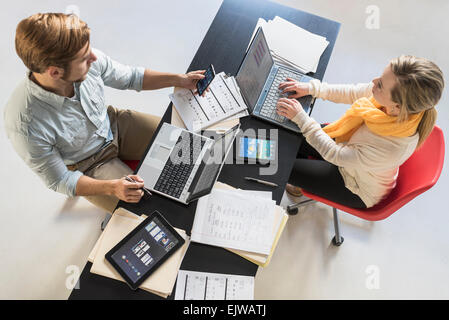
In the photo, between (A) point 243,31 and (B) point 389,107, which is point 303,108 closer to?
(B) point 389,107

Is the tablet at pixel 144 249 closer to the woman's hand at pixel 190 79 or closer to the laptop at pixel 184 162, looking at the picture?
the laptop at pixel 184 162

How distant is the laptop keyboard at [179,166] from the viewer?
4.27 ft

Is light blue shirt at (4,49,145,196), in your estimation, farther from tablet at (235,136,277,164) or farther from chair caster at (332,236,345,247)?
chair caster at (332,236,345,247)

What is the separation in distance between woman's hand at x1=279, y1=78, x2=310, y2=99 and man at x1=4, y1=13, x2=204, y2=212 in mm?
425

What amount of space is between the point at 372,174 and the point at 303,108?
425mm

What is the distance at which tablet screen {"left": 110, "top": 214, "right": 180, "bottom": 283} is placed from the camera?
1.16 meters

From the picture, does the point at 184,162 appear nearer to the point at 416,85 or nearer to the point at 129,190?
the point at 129,190

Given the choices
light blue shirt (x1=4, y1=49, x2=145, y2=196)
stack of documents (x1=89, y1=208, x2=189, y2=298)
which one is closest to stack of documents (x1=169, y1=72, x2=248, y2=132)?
light blue shirt (x1=4, y1=49, x2=145, y2=196)

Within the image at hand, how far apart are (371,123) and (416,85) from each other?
23 cm

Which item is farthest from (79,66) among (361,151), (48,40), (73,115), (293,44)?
(361,151)

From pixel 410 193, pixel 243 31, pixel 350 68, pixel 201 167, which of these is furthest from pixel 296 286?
pixel 350 68

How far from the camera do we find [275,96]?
1.54 meters

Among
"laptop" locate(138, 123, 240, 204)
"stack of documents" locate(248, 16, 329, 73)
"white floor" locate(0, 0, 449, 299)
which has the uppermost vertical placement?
"stack of documents" locate(248, 16, 329, 73)
